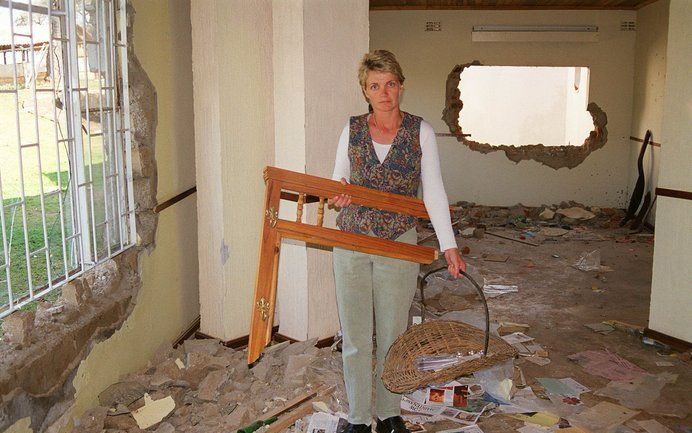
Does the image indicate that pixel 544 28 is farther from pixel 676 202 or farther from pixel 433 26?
pixel 676 202

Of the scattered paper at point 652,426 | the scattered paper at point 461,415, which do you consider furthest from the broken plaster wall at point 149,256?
the scattered paper at point 652,426

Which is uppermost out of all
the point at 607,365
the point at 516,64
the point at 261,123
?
the point at 516,64

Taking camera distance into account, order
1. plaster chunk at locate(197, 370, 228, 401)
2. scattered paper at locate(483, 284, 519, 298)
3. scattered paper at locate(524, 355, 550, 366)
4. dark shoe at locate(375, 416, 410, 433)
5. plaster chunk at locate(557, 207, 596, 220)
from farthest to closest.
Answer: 1. plaster chunk at locate(557, 207, 596, 220)
2. scattered paper at locate(483, 284, 519, 298)
3. scattered paper at locate(524, 355, 550, 366)
4. plaster chunk at locate(197, 370, 228, 401)
5. dark shoe at locate(375, 416, 410, 433)

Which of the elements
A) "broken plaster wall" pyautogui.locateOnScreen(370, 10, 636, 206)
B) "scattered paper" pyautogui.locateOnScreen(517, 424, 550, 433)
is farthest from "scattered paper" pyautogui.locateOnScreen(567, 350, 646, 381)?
"broken plaster wall" pyautogui.locateOnScreen(370, 10, 636, 206)

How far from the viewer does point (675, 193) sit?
15.4ft

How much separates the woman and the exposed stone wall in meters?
1.33

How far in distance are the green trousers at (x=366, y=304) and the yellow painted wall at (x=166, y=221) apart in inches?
54.1

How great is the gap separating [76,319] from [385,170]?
1735mm

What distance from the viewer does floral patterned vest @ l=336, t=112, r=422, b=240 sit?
10.0 ft

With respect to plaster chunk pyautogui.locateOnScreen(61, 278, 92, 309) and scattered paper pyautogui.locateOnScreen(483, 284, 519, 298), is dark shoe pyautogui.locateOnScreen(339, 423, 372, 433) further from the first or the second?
scattered paper pyautogui.locateOnScreen(483, 284, 519, 298)

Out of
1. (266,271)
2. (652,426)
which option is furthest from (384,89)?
(652,426)

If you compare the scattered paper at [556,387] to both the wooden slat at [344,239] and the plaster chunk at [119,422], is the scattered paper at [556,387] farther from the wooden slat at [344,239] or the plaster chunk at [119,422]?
the plaster chunk at [119,422]

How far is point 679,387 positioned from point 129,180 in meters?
3.60

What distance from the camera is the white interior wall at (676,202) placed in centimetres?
458
